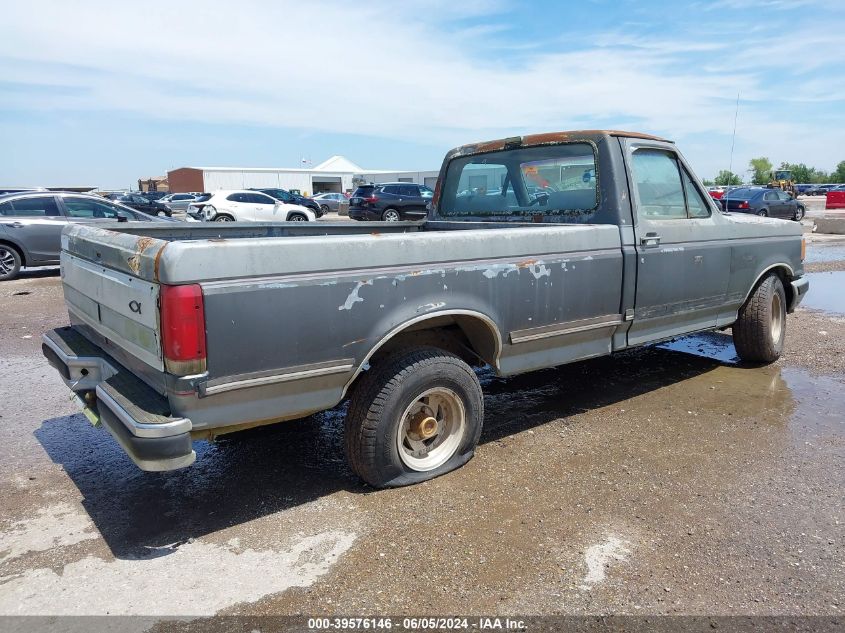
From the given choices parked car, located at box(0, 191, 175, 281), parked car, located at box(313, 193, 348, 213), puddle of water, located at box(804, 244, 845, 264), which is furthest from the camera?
parked car, located at box(313, 193, 348, 213)

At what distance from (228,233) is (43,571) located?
2803 millimetres

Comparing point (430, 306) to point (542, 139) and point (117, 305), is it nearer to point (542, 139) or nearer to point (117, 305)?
point (117, 305)

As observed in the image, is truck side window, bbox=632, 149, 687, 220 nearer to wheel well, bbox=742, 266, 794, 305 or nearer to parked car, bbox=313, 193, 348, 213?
wheel well, bbox=742, 266, 794, 305

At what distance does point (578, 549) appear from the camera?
295 centimetres

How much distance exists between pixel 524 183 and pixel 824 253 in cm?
1377

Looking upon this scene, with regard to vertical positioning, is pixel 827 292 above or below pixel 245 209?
below

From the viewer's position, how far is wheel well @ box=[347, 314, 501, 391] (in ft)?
11.5

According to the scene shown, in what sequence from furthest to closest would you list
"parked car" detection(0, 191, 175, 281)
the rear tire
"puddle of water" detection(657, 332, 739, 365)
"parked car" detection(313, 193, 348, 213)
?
"parked car" detection(313, 193, 348, 213) < "parked car" detection(0, 191, 175, 281) < "puddle of water" detection(657, 332, 739, 365) < the rear tire

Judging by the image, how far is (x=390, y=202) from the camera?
84.0ft

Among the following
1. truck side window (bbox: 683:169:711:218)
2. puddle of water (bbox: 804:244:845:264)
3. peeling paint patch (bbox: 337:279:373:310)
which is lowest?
puddle of water (bbox: 804:244:845:264)

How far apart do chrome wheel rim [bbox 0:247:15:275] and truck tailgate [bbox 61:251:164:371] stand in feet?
29.8

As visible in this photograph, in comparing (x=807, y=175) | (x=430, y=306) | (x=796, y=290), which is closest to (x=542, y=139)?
(x=430, y=306)

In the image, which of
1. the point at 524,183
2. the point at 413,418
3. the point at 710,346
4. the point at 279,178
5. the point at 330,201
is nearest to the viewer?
the point at 413,418

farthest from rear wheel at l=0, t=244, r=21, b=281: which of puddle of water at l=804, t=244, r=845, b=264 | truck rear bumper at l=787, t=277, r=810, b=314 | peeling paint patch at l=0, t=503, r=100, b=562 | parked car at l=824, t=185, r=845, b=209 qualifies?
parked car at l=824, t=185, r=845, b=209
